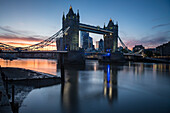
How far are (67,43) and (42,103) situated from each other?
4063cm

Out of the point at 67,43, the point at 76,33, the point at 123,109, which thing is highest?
the point at 76,33

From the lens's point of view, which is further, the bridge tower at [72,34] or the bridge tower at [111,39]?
the bridge tower at [111,39]

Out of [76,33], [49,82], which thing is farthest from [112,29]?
[49,82]

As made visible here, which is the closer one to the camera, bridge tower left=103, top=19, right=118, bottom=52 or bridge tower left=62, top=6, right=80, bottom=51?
bridge tower left=62, top=6, right=80, bottom=51

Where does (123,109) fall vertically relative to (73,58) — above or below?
below

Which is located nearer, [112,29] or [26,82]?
[26,82]

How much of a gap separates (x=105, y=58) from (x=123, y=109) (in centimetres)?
5665

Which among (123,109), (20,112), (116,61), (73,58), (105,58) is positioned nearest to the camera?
(20,112)

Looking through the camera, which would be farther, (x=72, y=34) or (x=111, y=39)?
(x=111, y=39)

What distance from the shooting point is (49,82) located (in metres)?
13.8

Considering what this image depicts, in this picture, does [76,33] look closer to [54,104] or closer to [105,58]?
[105,58]

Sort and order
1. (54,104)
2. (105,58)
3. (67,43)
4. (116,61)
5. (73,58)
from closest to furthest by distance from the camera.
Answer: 1. (54,104)
2. (73,58)
3. (67,43)
4. (116,61)
5. (105,58)

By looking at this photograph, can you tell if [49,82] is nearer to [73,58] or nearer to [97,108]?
[97,108]

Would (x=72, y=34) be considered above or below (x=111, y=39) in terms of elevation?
below
